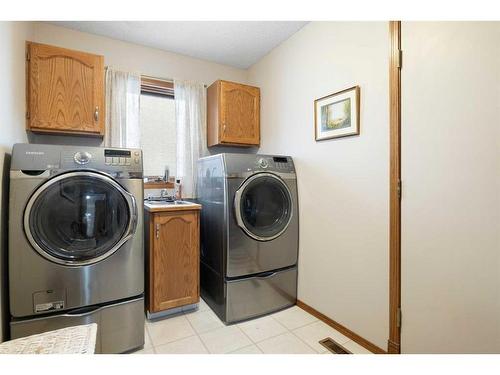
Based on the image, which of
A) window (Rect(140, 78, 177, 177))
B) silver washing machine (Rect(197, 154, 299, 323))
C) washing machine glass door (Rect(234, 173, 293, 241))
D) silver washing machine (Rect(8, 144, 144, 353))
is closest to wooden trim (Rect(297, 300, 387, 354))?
silver washing machine (Rect(197, 154, 299, 323))

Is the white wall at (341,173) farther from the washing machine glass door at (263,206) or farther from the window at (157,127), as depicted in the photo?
the window at (157,127)

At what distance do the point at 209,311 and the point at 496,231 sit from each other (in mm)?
2028

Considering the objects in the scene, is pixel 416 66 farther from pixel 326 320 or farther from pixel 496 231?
pixel 326 320

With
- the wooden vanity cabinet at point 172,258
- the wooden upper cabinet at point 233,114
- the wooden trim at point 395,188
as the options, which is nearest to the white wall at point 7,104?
the wooden vanity cabinet at point 172,258

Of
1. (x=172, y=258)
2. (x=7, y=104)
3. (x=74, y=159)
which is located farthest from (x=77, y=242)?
(x=7, y=104)

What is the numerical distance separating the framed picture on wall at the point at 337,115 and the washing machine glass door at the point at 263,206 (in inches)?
22.0

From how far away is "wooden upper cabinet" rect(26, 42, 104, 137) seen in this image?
5.91ft

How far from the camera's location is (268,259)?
2.13m

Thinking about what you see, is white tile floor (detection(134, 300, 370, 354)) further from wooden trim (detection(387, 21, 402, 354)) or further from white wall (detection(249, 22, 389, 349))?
wooden trim (detection(387, 21, 402, 354))

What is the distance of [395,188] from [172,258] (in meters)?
1.70

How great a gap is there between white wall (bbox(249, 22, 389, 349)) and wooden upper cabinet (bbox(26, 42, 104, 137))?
166cm

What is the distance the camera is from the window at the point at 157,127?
2.59 m

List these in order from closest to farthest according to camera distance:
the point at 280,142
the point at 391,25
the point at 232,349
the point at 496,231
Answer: the point at 496,231
the point at 391,25
the point at 232,349
the point at 280,142
